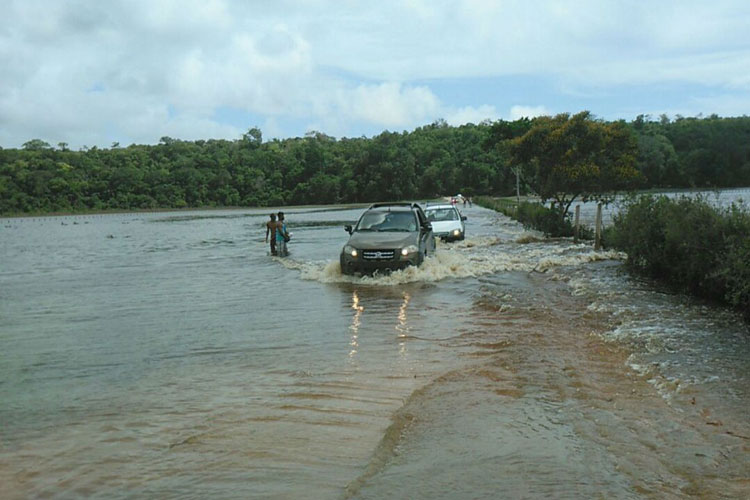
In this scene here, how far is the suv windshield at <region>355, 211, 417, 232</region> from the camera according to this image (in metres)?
16.6

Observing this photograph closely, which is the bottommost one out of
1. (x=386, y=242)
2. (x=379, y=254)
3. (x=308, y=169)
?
(x=379, y=254)

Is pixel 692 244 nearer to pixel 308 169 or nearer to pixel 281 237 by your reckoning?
pixel 281 237

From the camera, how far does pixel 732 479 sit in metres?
4.36

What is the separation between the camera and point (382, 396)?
6590 millimetres

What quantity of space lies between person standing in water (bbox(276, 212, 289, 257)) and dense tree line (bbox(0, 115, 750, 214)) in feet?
233

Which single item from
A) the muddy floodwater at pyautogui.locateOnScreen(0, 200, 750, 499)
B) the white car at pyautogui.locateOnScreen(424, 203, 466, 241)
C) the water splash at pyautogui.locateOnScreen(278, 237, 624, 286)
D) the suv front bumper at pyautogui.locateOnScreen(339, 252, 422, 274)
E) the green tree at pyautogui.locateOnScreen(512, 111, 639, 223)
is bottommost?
the muddy floodwater at pyautogui.locateOnScreen(0, 200, 750, 499)

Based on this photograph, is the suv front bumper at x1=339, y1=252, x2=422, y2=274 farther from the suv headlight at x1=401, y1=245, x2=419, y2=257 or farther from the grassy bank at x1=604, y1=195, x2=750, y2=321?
the grassy bank at x1=604, y1=195, x2=750, y2=321

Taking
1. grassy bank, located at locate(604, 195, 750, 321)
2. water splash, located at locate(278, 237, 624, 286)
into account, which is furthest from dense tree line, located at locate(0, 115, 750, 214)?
grassy bank, located at locate(604, 195, 750, 321)

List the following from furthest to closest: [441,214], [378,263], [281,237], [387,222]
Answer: [441,214] < [281,237] < [387,222] < [378,263]

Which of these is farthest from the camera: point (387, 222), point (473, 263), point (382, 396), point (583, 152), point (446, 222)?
point (583, 152)

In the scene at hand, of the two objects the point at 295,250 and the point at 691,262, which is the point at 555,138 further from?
the point at 691,262

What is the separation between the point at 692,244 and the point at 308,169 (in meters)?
132

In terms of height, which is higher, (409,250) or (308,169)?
(308,169)

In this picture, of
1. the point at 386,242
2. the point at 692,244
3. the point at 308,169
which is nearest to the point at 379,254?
the point at 386,242
